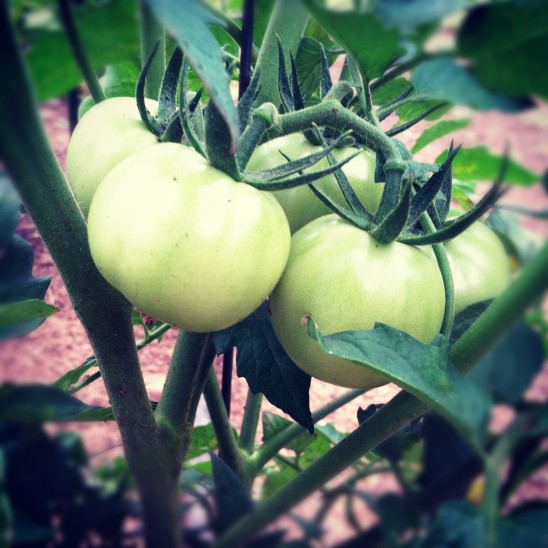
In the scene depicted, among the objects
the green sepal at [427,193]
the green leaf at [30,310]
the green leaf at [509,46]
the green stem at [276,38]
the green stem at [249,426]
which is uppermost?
the green leaf at [509,46]

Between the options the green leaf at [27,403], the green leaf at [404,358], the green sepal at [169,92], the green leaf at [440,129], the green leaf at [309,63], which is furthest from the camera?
the green leaf at [440,129]

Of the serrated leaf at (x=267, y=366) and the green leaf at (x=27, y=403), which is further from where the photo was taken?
the serrated leaf at (x=267, y=366)

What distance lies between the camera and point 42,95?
0.69ft

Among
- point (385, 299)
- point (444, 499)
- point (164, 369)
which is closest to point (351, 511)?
point (444, 499)

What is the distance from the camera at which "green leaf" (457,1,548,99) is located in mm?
197

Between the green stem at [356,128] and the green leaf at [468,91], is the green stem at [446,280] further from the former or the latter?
the green leaf at [468,91]

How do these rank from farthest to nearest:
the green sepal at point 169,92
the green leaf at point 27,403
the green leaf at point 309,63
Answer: the green leaf at point 309,63
the green sepal at point 169,92
the green leaf at point 27,403

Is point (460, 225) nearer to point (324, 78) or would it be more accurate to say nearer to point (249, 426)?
point (324, 78)

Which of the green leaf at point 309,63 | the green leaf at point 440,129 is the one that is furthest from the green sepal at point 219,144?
the green leaf at point 440,129

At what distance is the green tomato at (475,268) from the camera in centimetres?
44

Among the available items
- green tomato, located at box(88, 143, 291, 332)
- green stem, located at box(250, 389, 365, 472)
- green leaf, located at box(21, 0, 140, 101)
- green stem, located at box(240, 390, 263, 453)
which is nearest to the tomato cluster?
green tomato, located at box(88, 143, 291, 332)

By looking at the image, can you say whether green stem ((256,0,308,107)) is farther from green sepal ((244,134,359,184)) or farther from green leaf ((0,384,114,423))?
green leaf ((0,384,114,423))

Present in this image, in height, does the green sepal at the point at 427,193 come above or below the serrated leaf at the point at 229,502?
above

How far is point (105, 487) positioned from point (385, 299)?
0.22 meters
